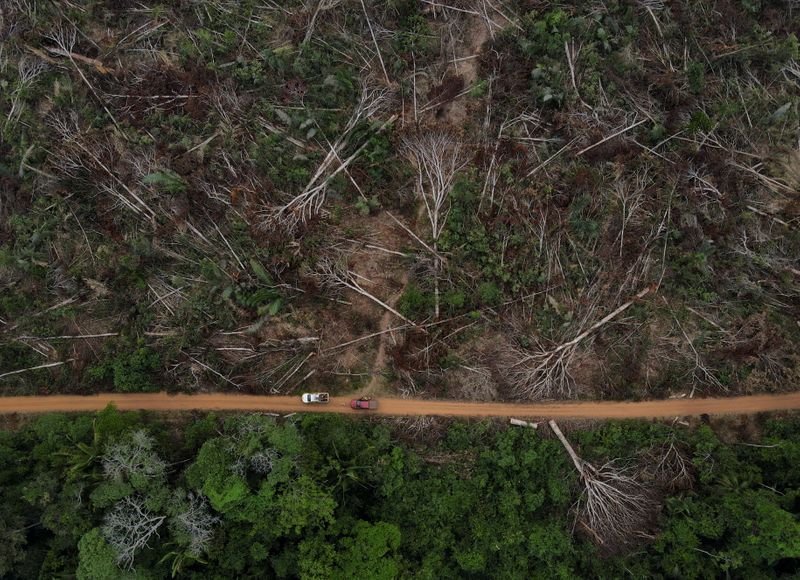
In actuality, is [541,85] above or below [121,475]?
above

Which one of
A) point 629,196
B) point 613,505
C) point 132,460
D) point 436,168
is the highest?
point 436,168

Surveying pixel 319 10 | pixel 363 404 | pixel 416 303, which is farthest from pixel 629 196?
pixel 319 10

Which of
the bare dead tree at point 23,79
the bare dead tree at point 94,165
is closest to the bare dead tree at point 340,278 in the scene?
the bare dead tree at point 94,165

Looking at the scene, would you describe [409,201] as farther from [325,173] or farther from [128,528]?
[128,528]

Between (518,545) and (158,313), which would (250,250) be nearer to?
(158,313)

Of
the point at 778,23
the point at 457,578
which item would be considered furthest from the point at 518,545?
the point at 778,23

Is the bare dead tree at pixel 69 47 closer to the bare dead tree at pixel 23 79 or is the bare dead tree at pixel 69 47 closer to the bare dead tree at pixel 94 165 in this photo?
the bare dead tree at pixel 23 79

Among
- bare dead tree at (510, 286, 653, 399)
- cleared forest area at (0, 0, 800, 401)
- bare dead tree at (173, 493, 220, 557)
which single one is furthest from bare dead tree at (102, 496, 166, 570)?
bare dead tree at (510, 286, 653, 399)
